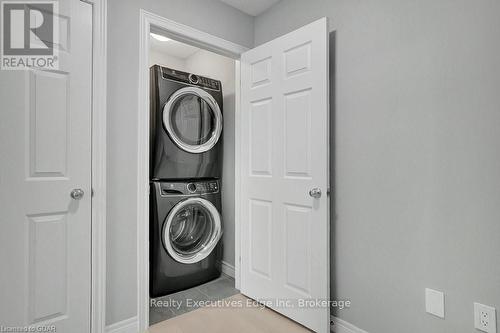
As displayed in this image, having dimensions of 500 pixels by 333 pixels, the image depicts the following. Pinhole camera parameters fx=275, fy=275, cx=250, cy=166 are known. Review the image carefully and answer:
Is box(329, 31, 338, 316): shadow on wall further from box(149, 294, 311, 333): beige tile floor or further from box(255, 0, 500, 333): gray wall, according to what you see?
box(149, 294, 311, 333): beige tile floor

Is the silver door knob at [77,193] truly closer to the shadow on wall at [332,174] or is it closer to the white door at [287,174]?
the white door at [287,174]

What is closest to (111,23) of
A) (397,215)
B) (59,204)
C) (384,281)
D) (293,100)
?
(59,204)

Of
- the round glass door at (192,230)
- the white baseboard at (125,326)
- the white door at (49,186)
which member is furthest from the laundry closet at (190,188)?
the white door at (49,186)

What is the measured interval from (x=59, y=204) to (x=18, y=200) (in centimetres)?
18

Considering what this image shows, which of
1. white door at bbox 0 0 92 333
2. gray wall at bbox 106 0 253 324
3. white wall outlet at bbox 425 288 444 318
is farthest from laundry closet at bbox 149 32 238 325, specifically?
white wall outlet at bbox 425 288 444 318

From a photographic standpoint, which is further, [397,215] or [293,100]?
[293,100]

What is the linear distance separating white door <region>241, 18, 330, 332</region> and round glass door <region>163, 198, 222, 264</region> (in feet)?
1.46

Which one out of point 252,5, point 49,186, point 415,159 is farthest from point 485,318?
point 252,5

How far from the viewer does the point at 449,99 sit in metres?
1.38

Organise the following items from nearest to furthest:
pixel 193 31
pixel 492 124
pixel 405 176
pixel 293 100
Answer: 1. pixel 492 124
2. pixel 405 176
3. pixel 293 100
4. pixel 193 31

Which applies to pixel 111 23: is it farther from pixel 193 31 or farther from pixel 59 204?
pixel 59 204

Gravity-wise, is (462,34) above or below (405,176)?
above

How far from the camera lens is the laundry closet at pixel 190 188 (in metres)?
2.35

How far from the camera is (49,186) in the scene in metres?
1.50
